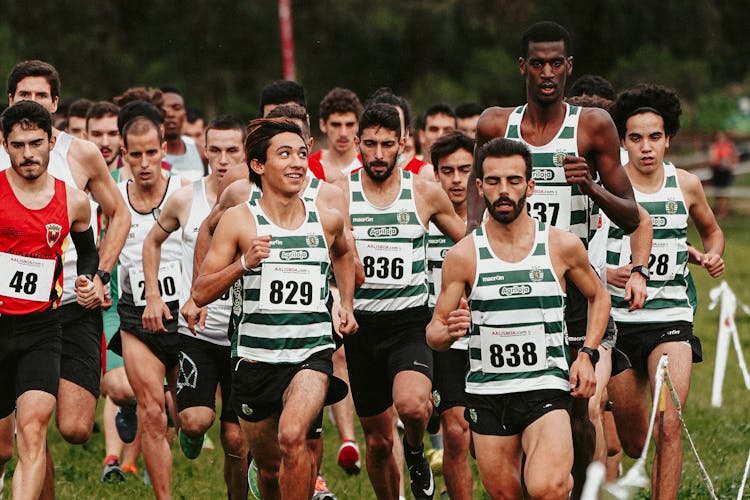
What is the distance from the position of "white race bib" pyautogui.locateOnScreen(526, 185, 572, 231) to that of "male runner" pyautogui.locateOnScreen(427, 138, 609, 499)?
2.06 ft

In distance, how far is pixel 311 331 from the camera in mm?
8336

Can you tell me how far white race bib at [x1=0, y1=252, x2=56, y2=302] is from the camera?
342 inches

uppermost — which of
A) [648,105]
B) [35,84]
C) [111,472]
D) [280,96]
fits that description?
[35,84]

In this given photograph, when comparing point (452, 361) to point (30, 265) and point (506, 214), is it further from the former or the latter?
point (30, 265)

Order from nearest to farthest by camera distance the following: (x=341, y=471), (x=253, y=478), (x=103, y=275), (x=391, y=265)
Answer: (x=253, y=478) → (x=103, y=275) → (x=391, y=265) → (x=341, y=471)

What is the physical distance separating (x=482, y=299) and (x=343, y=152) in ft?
14.1

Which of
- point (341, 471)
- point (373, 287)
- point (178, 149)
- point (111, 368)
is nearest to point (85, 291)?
point (373, 287)

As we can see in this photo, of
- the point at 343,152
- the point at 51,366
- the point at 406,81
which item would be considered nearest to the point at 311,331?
the point at 51,366

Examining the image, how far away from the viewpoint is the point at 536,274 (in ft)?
25.3

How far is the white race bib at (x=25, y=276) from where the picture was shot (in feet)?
28.5

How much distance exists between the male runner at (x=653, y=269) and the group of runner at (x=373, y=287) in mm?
15

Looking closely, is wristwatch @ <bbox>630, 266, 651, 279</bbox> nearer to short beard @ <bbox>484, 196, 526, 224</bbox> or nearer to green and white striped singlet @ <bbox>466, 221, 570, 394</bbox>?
green and white striped singlet @ <bbox>466, 221, 570, 394</bbox>

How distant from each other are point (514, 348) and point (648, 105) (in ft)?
9.20

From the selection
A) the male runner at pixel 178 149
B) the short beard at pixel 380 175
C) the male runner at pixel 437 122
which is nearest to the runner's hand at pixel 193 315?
the short beard at pixel 380 175
